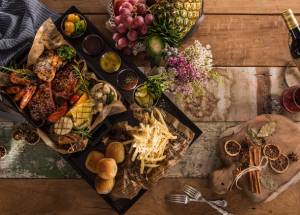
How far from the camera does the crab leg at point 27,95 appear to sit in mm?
1532

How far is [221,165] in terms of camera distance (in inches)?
66.8

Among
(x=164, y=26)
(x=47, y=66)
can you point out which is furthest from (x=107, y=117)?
(x=164, y=26)

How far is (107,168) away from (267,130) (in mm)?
654

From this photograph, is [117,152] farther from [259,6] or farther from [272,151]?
[259,6]

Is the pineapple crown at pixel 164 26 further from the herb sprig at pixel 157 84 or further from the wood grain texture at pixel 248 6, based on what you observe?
the wood grain texture at pixel 248 6

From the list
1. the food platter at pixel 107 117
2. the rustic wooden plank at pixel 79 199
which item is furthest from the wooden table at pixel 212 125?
the food platter at pixel 107 117

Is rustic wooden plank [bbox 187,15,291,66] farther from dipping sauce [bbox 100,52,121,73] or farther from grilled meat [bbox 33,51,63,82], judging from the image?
grilled meat [bbox 33,51,63,82]

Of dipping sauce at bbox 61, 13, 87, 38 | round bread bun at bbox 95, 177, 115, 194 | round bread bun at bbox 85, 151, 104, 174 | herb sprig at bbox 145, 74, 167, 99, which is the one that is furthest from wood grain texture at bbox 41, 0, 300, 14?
round bread bun at bbox 95, 177, 115, 194

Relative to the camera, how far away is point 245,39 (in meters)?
1.77

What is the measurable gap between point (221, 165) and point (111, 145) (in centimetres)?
49

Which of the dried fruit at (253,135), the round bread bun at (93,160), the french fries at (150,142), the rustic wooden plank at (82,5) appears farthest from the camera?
the rustic wooden plank at (82,5)

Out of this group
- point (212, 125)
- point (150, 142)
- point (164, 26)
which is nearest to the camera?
point (150, 142)

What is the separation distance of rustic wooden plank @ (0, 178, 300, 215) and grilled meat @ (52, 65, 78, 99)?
1.21 ft

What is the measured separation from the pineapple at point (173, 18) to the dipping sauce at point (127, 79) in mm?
169
